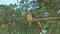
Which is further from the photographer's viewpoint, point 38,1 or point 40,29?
point 38,1

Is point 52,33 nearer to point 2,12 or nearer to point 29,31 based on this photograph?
point 29,31

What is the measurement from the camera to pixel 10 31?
3602mm

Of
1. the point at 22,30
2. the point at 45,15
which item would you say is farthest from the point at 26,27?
the point at 45,15

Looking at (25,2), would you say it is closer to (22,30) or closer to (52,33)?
(22,30)

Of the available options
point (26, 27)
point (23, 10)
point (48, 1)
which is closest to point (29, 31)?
point (26, 27)

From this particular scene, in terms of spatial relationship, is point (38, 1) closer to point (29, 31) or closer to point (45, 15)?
point (45, 15)

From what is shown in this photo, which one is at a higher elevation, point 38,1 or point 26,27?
point 38,1

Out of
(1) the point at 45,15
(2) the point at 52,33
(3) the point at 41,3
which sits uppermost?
(3) the point at 41,3

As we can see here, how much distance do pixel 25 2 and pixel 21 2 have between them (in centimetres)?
7

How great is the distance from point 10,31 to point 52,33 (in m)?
0.75

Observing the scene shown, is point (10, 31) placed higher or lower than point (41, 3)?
lower

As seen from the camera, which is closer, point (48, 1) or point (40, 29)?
point (40, 29)

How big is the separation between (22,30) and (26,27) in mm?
120

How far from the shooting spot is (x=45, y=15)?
3.73 metres
